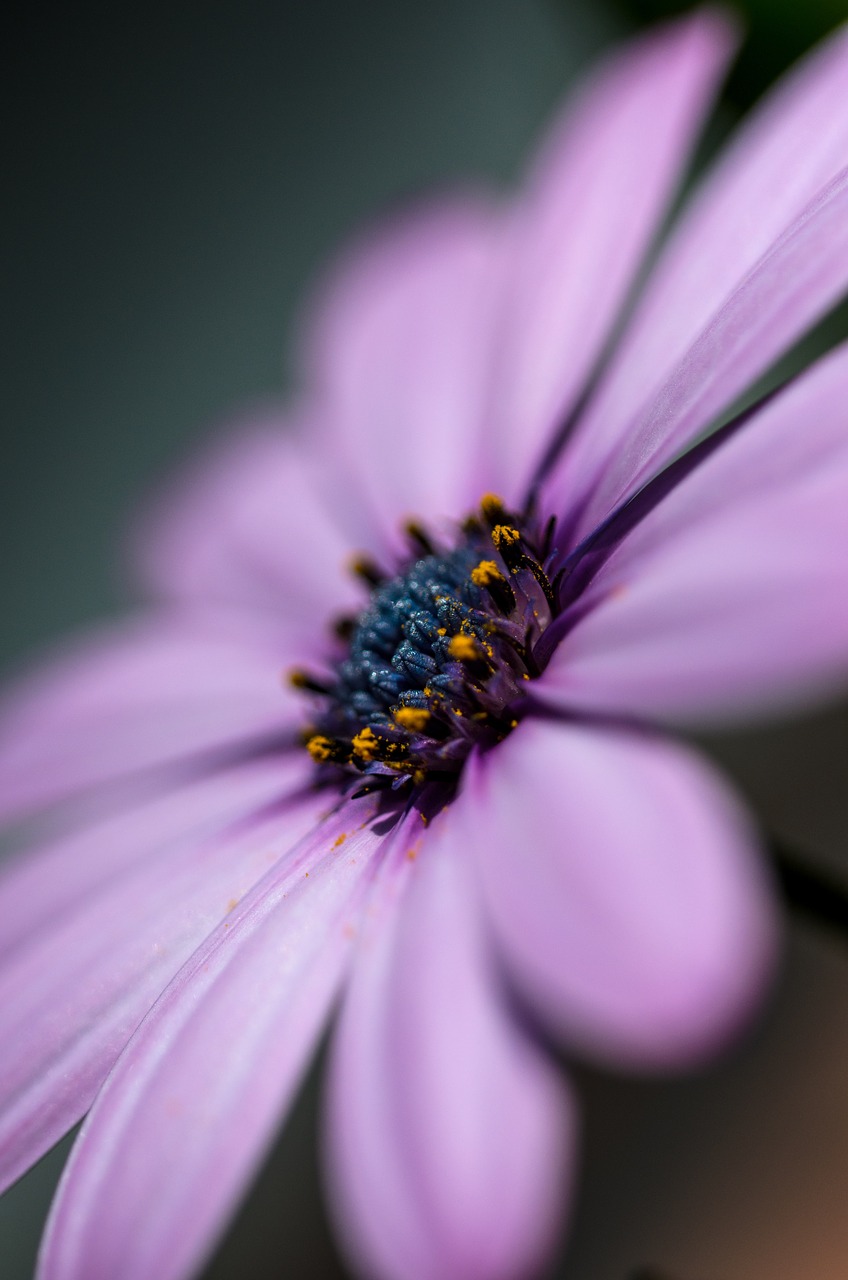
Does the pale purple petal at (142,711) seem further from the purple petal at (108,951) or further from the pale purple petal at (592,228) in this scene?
the pale purple petal at (592,228)

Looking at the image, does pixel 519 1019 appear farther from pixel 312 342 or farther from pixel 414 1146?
pixel 312 342

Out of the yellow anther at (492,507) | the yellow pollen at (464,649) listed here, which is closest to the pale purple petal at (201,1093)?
the yellow pollen at (464,649)

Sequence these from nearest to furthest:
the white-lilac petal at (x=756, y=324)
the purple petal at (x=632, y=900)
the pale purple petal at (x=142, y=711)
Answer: the purple petal at (x=632, y=900) → the white-lilac petal at (x=756, y=324) → the pale purple petal at (x=142, y=711)

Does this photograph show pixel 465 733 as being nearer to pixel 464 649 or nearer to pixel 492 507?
pixel 464 649

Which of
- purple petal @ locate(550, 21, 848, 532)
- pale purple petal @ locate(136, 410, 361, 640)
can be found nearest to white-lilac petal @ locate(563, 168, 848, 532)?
purple petal @ locate(550, 21, 848, 532)

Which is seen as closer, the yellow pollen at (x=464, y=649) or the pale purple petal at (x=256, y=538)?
the yellow pollen at (x=464, y=649)

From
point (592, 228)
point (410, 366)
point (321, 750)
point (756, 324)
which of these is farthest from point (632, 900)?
point (410, 366)
